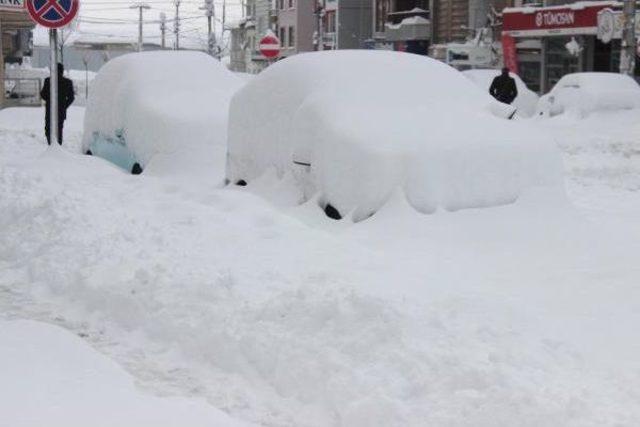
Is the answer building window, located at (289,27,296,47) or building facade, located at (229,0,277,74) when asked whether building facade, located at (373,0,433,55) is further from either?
building facade, located at (229,0,277,74)

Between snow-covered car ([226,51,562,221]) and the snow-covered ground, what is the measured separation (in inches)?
8.5

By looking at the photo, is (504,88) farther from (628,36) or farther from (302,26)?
(302,26)

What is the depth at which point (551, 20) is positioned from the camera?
A: 35.0 m

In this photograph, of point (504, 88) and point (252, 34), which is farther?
point (252, 34)

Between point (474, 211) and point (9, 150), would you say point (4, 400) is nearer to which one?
point (474, 211)

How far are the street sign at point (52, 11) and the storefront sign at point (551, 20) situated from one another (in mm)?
23116

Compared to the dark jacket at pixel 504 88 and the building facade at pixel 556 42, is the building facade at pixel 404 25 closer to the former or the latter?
the building facade at pixel 556 42

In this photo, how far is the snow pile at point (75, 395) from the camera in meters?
4.29

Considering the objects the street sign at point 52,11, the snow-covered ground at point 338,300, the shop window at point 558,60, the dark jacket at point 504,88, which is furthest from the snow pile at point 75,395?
the shop window at point 558,60

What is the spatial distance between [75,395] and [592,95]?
69.2 ft

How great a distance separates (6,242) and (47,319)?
6.92 feet

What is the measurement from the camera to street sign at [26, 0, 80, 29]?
1263 cm

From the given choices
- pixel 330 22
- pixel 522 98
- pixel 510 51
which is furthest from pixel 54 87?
pixel 330 22

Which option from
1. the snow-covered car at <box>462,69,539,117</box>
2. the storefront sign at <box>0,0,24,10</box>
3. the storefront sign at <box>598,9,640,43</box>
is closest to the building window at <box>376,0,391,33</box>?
the snow-covered car at <box>462,69,539,117</box>
